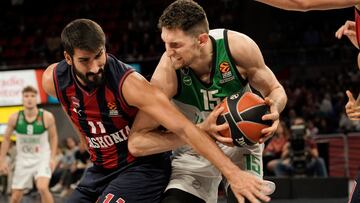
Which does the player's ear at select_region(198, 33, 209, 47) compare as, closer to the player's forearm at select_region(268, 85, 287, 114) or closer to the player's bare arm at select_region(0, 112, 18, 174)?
the player's forearm at select_region(268, 85, 287, 114)

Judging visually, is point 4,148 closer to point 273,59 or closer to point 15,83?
point 15,83

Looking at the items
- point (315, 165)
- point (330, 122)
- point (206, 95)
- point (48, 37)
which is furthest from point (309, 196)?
point (48, 37)

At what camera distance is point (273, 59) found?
49.0ft

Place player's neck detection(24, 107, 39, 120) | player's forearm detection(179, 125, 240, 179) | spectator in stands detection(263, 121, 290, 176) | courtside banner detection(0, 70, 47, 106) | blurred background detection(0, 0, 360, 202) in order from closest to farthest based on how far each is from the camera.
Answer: player's forearm detection(179, 125, 240, 179) < player's neck detection(24, 107, 39, 120) < blurred background detection(0, 0, 360, 202) < spectator in stands detection(263, 121, 290, 176) < courtside banner detection(0, 70, 47, 106)

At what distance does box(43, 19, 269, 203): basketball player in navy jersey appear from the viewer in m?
3.41

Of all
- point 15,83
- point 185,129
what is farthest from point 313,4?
point 15,83

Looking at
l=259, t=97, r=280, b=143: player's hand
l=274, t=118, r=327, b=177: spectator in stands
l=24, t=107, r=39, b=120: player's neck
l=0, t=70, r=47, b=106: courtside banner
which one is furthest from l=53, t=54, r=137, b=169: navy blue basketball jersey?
l=0, t=70, r=47, b=106: courtside banner

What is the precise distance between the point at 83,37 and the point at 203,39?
2.40 ft

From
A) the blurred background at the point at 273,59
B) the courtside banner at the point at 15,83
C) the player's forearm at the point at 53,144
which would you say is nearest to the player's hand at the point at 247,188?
the player's forearm at the point at 53,144

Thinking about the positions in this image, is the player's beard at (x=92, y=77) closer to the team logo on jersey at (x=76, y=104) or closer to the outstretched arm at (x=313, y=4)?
the team logo on jersey at (x=76, y=104)

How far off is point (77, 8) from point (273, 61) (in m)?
6.58

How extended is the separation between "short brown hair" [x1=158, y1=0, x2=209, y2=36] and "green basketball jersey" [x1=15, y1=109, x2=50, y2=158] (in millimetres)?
4659

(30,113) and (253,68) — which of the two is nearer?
(253,68)

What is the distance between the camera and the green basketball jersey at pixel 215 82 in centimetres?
386
